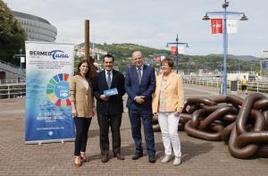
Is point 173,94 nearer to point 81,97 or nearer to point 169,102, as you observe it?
point 169,102

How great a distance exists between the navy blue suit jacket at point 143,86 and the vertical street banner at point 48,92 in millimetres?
2203

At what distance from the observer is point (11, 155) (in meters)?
7.63

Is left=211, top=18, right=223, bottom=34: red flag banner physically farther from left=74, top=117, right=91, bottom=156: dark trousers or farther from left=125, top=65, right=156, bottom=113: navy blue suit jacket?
left=74, top=117, right=91, bottom=156: dark trousers

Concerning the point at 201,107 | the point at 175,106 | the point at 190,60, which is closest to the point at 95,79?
the point at 175,106

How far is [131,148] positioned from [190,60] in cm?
11348

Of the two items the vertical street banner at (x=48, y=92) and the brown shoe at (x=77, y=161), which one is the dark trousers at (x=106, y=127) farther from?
the vertical street banner at (x=48, y=92)

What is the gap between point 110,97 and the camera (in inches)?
278

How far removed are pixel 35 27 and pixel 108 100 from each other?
12492cm

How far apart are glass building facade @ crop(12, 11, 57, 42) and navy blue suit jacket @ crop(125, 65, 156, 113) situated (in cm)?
11355

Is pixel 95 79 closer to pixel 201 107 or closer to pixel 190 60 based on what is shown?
pixel 201 107

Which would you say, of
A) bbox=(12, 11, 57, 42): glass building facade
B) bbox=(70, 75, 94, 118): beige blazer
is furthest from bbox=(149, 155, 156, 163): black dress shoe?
bbox=(12, 11, 57, 42): glass building facade

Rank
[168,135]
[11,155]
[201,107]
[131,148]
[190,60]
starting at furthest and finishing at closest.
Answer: [190,60], [201,107], [131,148], [11,155], [168,135]

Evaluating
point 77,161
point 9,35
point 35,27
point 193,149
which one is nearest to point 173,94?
point 193,149

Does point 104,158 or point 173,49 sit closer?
point 104,158
